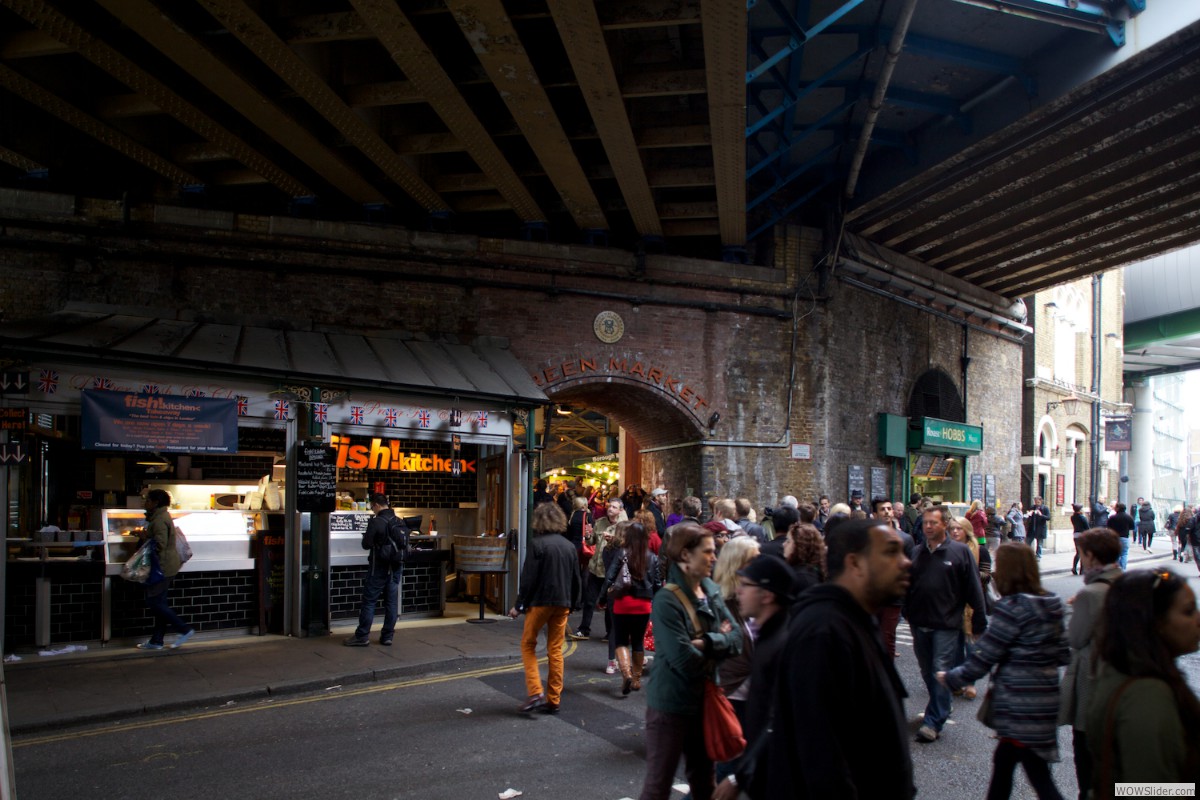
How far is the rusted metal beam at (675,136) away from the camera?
38.6 ft

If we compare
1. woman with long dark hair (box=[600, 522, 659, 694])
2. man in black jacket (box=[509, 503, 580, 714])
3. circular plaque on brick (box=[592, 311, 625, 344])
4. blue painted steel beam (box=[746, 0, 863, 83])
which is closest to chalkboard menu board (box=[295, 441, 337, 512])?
man in black jacket (box=[509, 503, 580, 714])

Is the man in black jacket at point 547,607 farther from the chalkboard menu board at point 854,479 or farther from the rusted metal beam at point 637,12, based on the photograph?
the chalkboard menu board at point 854,479

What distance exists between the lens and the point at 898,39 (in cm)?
1079

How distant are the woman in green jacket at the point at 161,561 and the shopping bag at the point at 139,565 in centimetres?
11

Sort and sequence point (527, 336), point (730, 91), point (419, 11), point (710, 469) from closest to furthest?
point (419, 11) < point (730, 91) < point (527, 336) < point (710, 469)

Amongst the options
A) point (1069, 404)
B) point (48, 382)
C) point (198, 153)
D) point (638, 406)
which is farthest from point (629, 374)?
point (1069, 404)

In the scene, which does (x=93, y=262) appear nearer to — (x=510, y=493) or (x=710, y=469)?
(x=510, y=493)

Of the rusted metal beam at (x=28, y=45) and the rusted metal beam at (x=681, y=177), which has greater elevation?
the rusted metal beam at (x=28, y=45)

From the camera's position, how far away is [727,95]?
400 inches

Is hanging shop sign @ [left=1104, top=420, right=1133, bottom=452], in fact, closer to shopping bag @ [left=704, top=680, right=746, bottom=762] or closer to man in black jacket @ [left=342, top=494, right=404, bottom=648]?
man in black jacket @ [left=342, top=494, right=404, bottom=648]

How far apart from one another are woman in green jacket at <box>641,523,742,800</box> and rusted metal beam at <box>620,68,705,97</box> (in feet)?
24.6

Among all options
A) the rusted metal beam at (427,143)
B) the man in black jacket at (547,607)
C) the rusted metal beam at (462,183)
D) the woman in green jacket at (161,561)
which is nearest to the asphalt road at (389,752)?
the man in black jacket at (547,607)

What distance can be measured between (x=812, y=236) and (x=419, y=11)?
10273mm

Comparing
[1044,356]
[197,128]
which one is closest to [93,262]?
[197,128]
